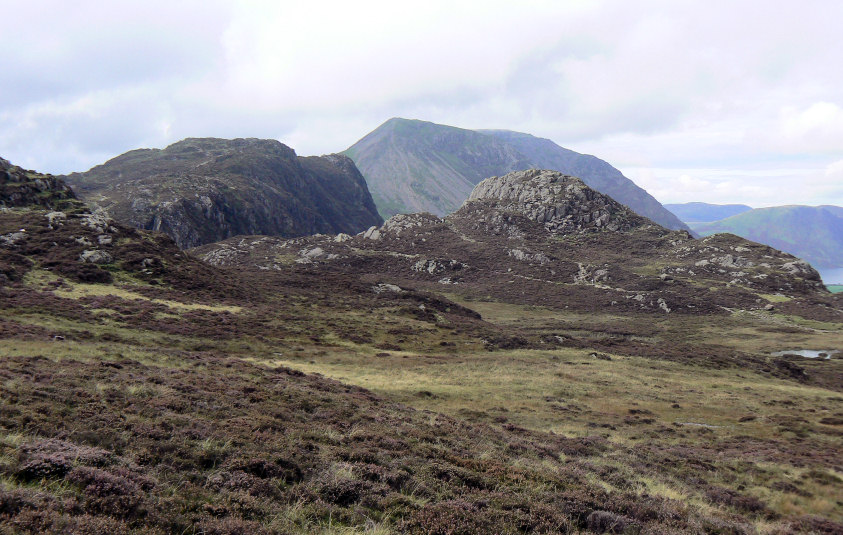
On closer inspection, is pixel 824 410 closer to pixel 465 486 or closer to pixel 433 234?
pixel 465 486

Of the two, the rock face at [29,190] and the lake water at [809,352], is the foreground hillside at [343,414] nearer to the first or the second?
the rock face at [29,190]

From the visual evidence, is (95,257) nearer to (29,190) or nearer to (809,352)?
(29,190)

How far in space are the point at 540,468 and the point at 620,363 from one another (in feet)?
141

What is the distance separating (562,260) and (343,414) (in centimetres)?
14107

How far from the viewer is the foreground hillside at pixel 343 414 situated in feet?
30.9

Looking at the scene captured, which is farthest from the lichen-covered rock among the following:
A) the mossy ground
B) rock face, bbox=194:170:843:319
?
rock face, bbox=194:170:843:319

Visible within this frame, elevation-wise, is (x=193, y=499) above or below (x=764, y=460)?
above

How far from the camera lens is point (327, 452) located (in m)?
A: 13.4

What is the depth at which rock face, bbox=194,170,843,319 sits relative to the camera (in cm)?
11731

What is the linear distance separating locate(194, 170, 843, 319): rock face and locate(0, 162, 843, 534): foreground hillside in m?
41.9

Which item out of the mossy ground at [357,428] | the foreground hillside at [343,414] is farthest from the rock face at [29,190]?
the mossy ground at [357,428]

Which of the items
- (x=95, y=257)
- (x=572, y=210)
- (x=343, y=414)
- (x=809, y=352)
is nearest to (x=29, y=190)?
(x=95, y=257)

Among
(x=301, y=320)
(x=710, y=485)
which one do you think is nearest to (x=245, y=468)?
(x=710, y=485)

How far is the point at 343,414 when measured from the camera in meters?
19.7
